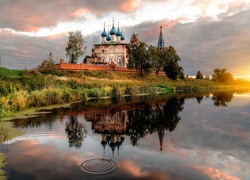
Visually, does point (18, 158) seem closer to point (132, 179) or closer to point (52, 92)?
point (132, 179)

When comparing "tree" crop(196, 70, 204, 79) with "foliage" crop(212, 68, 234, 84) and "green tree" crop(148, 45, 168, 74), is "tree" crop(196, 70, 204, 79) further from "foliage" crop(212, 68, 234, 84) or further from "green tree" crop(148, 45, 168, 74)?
"green tree" crop(148, 45, 168, 74)

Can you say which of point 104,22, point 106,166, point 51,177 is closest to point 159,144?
point 106,166

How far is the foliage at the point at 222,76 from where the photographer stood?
332ft

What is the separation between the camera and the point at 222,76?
101500mm

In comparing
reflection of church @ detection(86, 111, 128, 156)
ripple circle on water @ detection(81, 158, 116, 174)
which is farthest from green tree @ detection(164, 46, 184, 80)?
ripple circle on water @ detection(81, 158, 116, 174)

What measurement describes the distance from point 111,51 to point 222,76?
184 feet

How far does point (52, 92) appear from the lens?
71.4 ft

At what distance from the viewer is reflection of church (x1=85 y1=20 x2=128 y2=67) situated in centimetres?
7112

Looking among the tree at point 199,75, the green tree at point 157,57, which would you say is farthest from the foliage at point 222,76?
the green tree at point 157,57

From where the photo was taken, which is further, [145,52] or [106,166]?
[145,52]

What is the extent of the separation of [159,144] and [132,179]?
3.68 m

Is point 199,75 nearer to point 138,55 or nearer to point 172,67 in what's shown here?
point 172,67

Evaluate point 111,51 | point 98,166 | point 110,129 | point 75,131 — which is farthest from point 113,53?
point 98,166

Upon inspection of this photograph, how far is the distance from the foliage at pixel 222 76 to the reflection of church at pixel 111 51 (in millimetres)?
50805
